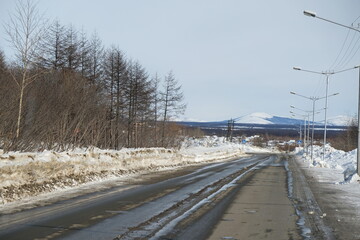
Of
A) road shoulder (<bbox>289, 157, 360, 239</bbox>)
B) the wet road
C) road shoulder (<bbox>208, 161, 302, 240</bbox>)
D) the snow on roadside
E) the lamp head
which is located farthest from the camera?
the lamp head

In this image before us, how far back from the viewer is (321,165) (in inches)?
1372

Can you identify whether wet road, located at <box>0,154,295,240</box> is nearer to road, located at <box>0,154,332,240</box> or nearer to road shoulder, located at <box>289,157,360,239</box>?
road, located at <box>0,154,332,240</box>

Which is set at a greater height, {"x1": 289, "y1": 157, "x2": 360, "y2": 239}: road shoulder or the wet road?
{"x1": 289, "y1": 157, "x2": 360, "y2": 239}: road shoulder

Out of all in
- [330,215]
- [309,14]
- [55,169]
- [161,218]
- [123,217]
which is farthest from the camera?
[309,14]

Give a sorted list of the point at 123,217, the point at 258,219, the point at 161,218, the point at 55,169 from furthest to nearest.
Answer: the point at 55,169 → the point at 258,219 → the point at 123,217 → the point at 161,218

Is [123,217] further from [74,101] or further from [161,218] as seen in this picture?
[74,101]

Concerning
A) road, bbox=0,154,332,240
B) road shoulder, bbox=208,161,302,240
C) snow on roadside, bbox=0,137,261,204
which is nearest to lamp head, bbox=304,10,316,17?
road shoulder, bbox=208,161,302,240

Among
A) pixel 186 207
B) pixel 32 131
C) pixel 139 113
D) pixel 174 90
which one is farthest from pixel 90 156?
pixel 174 90

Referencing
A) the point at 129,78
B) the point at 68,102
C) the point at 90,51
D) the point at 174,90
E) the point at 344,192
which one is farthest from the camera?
the point at 174,90

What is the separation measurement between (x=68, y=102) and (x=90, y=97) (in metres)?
2.86

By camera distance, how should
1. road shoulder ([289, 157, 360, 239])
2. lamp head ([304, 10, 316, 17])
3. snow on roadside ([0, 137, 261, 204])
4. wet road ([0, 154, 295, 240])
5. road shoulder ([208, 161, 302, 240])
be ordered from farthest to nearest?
1. lamp head ([304, 10, 316, 17])
2. snow on roadside ([0, 137, 261, 204])
3. road shoulder ([289, 157, 360, 239])
4. road shoulder ([208, 161, 302, 240])
5. wet road ([0, 154, 295, 240])

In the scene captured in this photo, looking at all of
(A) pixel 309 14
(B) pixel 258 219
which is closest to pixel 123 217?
(B) pixel 258 219

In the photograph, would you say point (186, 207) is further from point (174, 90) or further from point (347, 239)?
point (174, 90)

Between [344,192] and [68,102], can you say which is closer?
[344,192]
